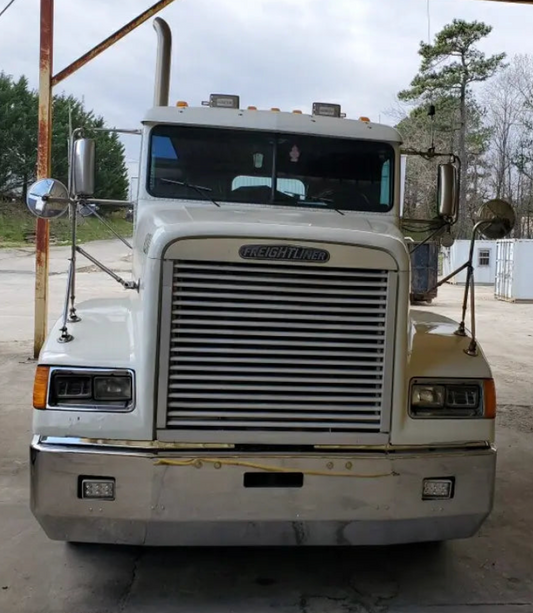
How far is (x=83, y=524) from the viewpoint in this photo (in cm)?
331

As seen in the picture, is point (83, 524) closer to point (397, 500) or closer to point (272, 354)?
point (272, 354)

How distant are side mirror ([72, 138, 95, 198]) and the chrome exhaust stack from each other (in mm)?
1206

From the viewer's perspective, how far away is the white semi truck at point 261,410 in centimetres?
328

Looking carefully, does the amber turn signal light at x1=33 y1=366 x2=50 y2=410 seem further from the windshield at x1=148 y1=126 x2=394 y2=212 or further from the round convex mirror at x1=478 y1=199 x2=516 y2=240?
the round convex mirror at x1=478 y1=199 x2=516 y2=240

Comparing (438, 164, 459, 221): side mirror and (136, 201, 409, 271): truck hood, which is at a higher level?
(438, 164, 459, 221): side mirror

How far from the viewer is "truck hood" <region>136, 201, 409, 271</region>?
10.9 ft

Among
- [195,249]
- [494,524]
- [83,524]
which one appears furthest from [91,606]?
[494,524]

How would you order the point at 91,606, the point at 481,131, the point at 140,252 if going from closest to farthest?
the point at 91,606 < the point at 140,252 < the point at 481,131

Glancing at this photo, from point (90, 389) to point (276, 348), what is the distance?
89 centimetres

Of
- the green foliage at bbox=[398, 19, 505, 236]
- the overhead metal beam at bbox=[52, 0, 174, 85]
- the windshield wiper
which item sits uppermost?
the green foliage at bbox=[398, 19, 505, 236]

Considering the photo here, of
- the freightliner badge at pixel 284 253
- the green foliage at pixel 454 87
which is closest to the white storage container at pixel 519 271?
the green foliage at pixel 454 87

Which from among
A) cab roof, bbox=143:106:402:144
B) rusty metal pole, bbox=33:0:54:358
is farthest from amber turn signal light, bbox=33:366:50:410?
rusty metal pole, bbox=33:0:54:358

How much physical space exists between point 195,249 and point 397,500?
1.50 meters

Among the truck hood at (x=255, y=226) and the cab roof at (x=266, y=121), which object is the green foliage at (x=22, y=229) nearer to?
the cab roof at (x=266, y=121)
